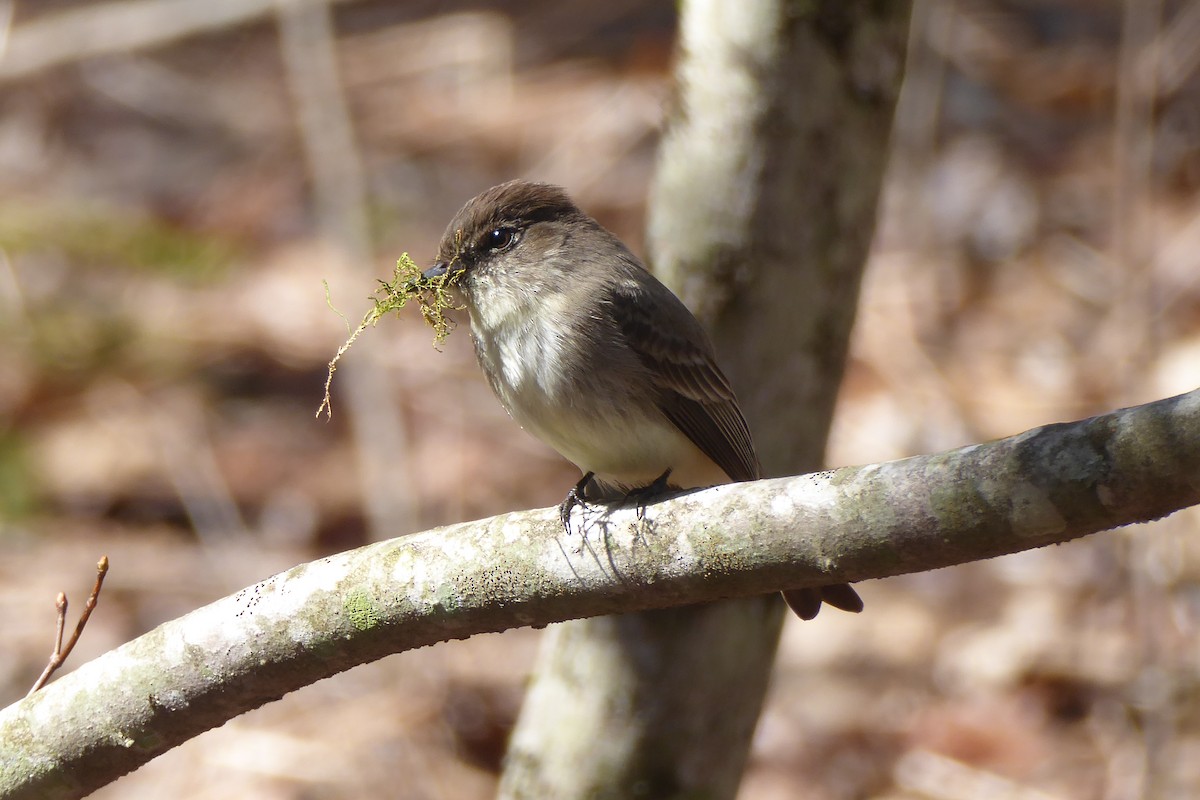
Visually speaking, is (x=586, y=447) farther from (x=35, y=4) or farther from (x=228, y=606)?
(x=35, y=4)

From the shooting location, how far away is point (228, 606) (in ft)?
7.22

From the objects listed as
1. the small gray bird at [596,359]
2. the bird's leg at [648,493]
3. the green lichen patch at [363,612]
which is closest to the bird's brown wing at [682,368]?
the small gray bird at [596,359]

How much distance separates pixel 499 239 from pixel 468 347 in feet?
11.6

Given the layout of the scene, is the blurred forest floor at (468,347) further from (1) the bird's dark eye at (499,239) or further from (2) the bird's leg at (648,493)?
(2) the bird's leg at (648,493)

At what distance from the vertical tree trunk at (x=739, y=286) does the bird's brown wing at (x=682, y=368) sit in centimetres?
9

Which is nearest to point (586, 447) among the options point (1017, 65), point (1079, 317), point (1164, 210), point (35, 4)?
point (1079, 317)

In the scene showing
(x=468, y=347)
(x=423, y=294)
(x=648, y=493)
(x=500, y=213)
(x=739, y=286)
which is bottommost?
(x=468, y=347)

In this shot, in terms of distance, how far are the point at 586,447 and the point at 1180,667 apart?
2508 mm

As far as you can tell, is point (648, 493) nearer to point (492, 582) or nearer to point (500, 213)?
point (492, 582)

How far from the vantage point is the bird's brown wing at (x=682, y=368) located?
2896 millimetres

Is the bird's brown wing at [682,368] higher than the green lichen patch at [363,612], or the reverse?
the bird's brown wing at [682,368]

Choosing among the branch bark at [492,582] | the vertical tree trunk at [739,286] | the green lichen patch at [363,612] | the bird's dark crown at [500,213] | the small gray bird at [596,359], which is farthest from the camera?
the bird's dark crown at [500,213]

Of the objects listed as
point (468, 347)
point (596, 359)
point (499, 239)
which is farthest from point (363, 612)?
point (468, 347)

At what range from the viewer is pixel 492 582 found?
2.13 metres
